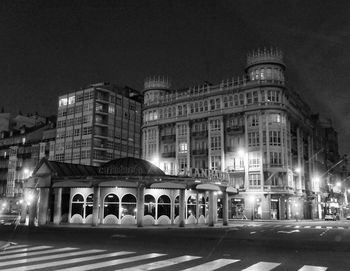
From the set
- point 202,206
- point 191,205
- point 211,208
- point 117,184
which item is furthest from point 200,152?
point 117,184

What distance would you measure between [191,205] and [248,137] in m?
30.6

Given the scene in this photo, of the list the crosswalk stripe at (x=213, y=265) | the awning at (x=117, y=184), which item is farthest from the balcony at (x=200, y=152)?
the crosswalk stripe at (x=213, y=265)

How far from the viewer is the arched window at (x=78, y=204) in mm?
42062

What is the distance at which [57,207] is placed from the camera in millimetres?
41656

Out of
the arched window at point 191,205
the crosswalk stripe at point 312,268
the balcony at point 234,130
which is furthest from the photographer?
the balcony at point 234,130

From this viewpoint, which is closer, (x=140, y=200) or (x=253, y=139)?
(x=140, y=200)

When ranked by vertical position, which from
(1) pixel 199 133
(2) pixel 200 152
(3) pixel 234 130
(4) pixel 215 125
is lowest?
(2) pixel 200 152

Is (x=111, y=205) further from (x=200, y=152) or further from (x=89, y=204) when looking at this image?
(x=200, y=152)

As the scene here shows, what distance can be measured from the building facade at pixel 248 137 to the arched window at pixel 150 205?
84.1 feet

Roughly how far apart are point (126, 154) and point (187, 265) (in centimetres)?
7895

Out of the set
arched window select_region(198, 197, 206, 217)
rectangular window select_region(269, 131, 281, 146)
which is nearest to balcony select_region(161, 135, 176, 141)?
rectangular window select_region(269, 131, 281, 146)

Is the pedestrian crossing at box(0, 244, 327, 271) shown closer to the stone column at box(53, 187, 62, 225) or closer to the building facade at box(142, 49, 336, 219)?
the stone column at box(53, 187, 62, 225)

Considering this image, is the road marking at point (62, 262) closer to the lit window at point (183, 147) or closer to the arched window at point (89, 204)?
the arched window at point (89, 204)

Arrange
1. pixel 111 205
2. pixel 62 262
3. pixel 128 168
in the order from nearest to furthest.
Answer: pixel 62 262
pixel 111 205
pixel 128 168
